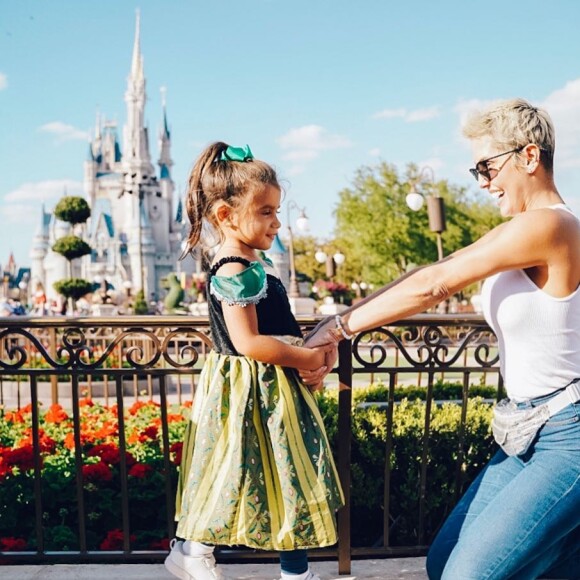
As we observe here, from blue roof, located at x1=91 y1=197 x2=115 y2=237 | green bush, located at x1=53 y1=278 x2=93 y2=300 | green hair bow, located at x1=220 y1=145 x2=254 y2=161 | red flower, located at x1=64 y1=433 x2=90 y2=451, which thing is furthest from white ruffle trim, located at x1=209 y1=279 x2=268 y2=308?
blue roof, located at x1=91 y1=197 x2=115 y2=237

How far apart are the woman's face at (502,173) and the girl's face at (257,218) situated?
721 mm

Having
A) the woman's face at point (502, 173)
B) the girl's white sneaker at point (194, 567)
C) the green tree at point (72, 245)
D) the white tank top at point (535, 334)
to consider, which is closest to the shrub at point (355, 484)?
the girl's white sneaker at point (194, 567)

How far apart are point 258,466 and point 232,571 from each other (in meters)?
1.06

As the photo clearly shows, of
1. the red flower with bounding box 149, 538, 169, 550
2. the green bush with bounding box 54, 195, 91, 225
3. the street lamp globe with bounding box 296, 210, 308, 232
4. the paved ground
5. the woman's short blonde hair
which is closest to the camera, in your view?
the woman's short blonde hair

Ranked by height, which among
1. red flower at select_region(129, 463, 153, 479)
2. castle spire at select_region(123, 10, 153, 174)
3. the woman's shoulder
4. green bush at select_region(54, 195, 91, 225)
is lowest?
red flower at select_region(129, 463, 153, 479)

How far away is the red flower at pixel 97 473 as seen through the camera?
13.1ft

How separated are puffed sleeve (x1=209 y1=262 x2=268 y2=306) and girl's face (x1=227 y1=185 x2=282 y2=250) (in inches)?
5.0

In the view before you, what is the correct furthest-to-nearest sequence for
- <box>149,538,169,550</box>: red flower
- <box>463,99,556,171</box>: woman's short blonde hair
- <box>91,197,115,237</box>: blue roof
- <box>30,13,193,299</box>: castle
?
<box>91,197,115,237</box>: blue roof, <box>30,13,193,299</box>: castle, <box>149,538,169,550</box>: red flower, <box>463,99,556,171</box>: woman's short blonde hair

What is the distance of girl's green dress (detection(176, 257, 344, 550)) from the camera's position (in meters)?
2.45

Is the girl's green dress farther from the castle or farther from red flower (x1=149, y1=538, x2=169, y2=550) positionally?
the castle

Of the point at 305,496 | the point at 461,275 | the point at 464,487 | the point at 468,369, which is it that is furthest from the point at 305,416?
the point at 464,487

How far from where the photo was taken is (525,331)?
231 cm

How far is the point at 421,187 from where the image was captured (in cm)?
4041

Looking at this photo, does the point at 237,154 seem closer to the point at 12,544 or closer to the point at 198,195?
the point at 198,195
